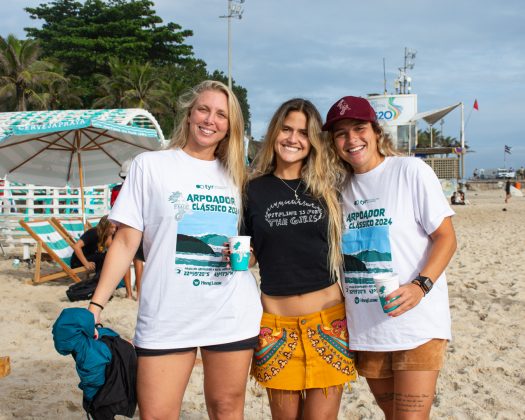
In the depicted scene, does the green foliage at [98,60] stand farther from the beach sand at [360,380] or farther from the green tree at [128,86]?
→ the beach sand at [360,380]

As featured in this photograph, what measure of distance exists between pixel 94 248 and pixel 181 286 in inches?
223

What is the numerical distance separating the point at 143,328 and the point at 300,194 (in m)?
0.95

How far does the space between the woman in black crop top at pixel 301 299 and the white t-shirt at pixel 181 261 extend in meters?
0.19

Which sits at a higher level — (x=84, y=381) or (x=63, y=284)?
(x=84, y=381)

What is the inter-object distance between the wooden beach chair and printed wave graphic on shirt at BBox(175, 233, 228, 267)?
559 centimetres

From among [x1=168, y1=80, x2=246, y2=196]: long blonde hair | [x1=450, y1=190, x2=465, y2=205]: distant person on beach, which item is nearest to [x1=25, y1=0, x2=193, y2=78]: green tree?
[x1=450, y1=190, x2=465, y2=205]: distant person on beach

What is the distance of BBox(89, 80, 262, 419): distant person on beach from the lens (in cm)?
222

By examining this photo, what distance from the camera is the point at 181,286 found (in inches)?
88.5

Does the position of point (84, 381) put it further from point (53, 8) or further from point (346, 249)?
point (53, 8)

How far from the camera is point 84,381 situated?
6.98 ft

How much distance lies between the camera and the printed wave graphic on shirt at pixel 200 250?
2.26 metres

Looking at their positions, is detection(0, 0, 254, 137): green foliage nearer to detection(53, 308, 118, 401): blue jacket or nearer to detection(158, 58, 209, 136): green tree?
detection(158, 58, 209, 136): green tree

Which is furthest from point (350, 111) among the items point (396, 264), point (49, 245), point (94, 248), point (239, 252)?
point (49, 245)

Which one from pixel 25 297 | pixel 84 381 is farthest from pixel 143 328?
pixel 25 297
